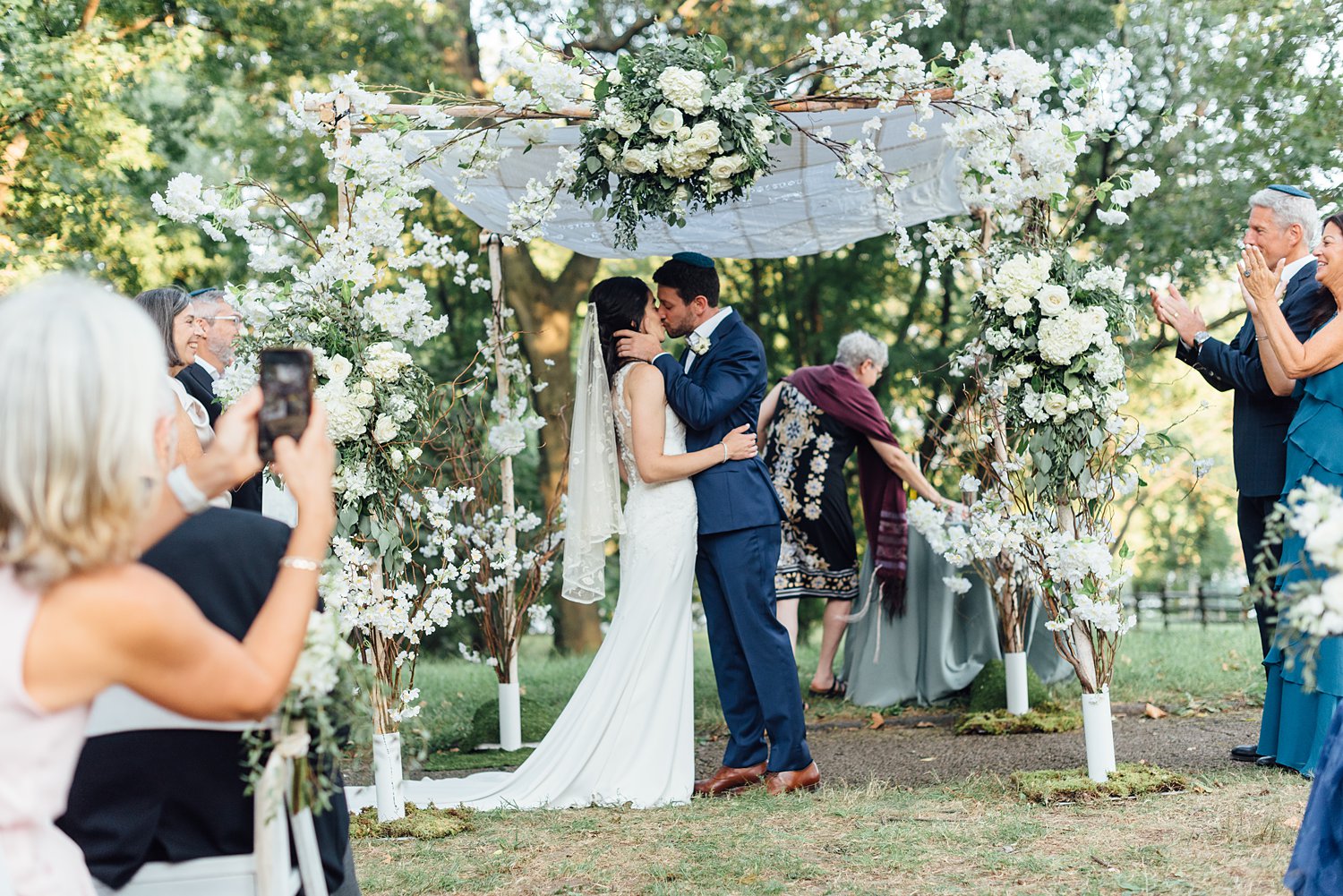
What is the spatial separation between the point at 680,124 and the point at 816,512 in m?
3.32

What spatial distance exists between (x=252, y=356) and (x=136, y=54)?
735cm

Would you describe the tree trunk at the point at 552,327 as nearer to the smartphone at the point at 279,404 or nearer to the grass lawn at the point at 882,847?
the grass lawn at the point at 882,847

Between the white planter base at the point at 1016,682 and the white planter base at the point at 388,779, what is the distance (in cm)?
353

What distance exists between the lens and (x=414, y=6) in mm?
12125

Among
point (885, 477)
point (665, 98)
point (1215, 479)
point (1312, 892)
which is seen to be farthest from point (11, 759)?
point (1215, 479)

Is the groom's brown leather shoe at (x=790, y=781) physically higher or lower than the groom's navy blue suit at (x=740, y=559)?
lower

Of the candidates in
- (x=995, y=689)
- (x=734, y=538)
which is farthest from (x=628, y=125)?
(x=995, y=689)

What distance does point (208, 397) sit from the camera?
5625 millimetres

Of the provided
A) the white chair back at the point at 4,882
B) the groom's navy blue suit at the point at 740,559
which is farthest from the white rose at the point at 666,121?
the white chair back at the point at 4,882

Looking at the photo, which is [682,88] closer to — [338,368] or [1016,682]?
[338,368]

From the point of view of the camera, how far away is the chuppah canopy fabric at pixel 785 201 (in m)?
5.93

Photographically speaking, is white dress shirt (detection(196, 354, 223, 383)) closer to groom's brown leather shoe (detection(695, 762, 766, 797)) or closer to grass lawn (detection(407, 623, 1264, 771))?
grass lawn (detection(407, 623, 1264, 771))

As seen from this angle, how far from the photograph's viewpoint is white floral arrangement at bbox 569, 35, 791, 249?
4.77 metres

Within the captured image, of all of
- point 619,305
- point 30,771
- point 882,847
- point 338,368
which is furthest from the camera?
point 619,305
